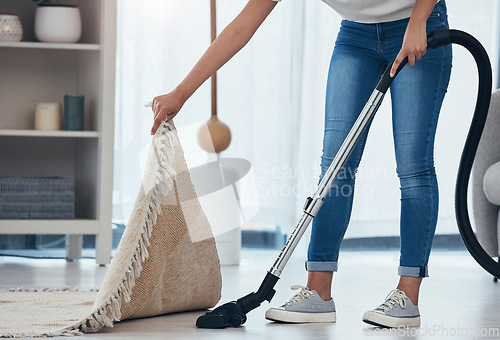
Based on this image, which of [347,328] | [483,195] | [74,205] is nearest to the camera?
[347,328]

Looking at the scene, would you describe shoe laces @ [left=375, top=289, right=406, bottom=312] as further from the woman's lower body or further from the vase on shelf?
the vase on shelf

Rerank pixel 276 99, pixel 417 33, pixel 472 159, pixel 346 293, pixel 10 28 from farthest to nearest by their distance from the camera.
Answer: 1. pixel 276 99
2. pixel 10 28
3. pixel 346 293
4. pixel 472 159
5. pixel 417 33

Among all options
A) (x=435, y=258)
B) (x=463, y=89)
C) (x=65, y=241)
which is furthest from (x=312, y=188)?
(x=65, y=241)

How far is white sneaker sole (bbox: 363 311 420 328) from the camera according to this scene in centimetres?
154

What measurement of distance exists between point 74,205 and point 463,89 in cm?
177

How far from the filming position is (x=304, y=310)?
1602 millimetres

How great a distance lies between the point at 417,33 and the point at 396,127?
0.22 metres

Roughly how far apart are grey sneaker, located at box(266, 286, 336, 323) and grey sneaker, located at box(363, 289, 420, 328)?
90mm

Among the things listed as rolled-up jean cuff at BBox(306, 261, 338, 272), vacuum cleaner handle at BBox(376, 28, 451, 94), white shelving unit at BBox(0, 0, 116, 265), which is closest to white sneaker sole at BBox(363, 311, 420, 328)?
rolled-up jean cuff at BBox(306, 261, 338, 272)

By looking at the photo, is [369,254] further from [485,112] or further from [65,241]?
[485,112]

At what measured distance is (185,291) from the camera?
1.66 m

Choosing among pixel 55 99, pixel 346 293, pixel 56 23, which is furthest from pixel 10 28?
pixel 346 293

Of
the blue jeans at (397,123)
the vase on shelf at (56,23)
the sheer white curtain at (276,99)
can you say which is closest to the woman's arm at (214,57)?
the blue jeans at (397,123)

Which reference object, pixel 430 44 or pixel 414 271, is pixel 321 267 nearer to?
pixel 414 271
